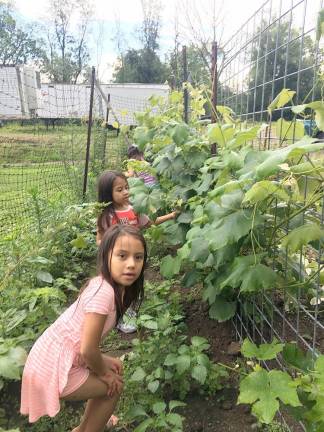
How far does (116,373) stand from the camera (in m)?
1.97

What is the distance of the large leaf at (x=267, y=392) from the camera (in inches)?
50.7

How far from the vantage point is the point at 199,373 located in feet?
6.70

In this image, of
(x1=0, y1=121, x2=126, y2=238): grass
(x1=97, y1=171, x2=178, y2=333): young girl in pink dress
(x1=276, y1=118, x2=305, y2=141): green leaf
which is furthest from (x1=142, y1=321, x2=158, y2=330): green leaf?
(x1=0, y1=121, x2=126, y2=238): grass

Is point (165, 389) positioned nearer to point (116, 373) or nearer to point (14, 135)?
point (116, 373)

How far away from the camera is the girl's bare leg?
1819mm

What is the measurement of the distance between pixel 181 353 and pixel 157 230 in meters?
1.01

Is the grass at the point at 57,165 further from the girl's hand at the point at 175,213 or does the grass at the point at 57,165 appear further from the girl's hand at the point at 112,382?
the girl's hand at the point at 112,382

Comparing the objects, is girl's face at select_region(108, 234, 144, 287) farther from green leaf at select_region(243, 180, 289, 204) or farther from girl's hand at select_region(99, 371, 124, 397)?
green leaf at select_region(243, 180, 289, 204)

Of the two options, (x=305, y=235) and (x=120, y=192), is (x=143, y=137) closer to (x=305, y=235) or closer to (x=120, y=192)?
(x=120, y=192)

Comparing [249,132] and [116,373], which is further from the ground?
[249,132]

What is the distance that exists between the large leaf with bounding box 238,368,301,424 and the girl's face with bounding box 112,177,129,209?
2.16 m

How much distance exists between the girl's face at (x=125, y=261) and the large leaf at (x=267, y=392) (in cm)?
66

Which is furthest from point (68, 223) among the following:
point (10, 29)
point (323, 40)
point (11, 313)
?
point (10, 29)

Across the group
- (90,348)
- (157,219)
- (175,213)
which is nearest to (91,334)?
(90,348)
